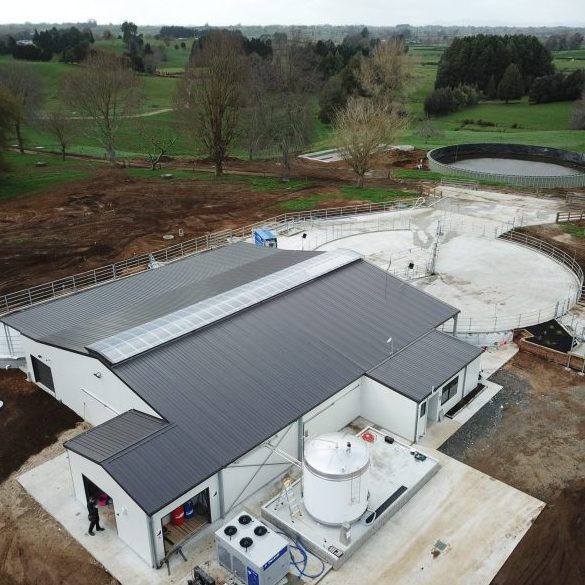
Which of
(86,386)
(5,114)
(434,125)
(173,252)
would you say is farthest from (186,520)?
(434,125)

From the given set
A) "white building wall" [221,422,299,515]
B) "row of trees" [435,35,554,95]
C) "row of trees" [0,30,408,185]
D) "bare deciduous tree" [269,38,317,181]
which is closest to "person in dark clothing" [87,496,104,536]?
"white building wall" [221,422,299,515]

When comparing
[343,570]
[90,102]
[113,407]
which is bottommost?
[343,570]

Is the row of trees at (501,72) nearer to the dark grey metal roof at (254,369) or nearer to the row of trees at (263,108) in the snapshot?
the row of trees at (263,108)

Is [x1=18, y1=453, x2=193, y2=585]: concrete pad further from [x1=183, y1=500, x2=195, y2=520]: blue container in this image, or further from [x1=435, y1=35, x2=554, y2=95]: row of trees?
[x1=435, y1=35, x2=554, y2=95]: row of trees

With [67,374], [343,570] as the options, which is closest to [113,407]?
[67,374]

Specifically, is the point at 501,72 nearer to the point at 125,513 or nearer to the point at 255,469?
the point at 255,469

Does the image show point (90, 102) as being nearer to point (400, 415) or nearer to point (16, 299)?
point (16, 299)
